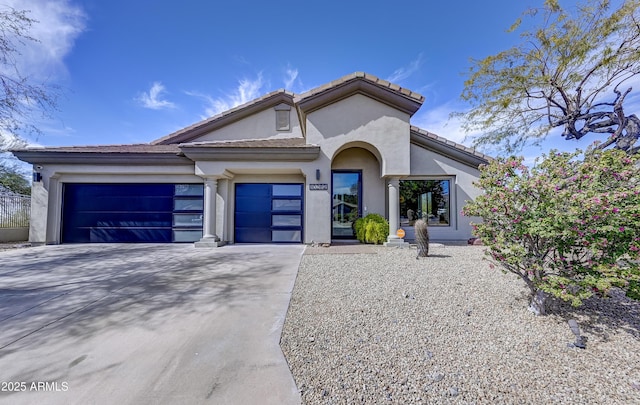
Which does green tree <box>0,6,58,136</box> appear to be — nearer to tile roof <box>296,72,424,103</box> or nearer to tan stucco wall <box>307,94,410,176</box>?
tile roof <box>296,72,424,103</box>

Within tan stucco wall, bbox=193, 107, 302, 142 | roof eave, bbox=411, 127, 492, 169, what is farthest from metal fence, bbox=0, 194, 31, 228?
roof eave, bbox=411, 127, 492, 169

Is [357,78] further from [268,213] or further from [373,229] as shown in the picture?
[268,213]

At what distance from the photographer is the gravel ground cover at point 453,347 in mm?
2109

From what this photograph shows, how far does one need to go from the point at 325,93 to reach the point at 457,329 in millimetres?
8343

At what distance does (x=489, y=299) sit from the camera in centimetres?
399

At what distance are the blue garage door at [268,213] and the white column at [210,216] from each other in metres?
1.04

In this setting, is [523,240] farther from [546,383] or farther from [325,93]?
[325,93]

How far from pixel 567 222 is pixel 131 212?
42.3 ft

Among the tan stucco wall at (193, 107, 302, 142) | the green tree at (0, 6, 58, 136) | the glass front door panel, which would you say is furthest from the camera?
the tan stucco wall at (193, 107, 302, 142)

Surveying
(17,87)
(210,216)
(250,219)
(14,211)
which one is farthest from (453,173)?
(14,211)

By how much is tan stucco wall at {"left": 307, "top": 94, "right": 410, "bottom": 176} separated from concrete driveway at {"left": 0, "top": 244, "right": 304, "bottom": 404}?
→ 526 centimetres

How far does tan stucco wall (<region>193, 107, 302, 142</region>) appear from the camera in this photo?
40.4ft

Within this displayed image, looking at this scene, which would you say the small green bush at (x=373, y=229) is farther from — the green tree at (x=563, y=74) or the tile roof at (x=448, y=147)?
the green tree at (x=563, y=74)

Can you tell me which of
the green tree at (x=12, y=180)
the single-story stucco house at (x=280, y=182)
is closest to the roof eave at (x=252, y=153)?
the single-story stucco house at (x=280, y=182)
